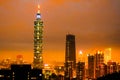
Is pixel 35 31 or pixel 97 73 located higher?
pixel 35 31

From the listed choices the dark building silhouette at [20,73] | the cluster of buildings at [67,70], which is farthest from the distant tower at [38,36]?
the dark building silhouette at [20,73]

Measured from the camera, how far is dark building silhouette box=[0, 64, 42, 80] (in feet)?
160

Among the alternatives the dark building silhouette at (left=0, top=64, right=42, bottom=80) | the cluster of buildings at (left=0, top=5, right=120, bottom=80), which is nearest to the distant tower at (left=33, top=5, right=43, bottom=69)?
the cluster of buildings at (left=0, top=5, right=120, bottom=80)

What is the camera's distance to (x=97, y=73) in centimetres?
6956

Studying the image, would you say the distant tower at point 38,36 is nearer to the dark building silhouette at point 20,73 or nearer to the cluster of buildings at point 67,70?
the cluster of buildings at point 67,70

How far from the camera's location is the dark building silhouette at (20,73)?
160 ft

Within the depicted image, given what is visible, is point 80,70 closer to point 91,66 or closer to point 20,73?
point 91,66

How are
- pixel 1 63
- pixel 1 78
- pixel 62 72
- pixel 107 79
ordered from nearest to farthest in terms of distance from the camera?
pixel 107 79 → pixel 1 78 → pixel 1 63 → pixel 62 72

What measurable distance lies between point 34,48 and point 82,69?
28413mm

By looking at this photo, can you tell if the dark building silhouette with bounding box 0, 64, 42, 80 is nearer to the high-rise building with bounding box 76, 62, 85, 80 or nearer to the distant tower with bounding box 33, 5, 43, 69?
the high-rise building with bounding box 76, 62, 85, 80

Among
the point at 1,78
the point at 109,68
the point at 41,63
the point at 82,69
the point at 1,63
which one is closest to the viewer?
the point at 1,78

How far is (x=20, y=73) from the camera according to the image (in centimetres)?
4900

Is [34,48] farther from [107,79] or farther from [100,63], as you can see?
[107,79]

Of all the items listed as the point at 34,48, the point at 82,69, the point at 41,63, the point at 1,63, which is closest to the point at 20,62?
the point at 1,63
